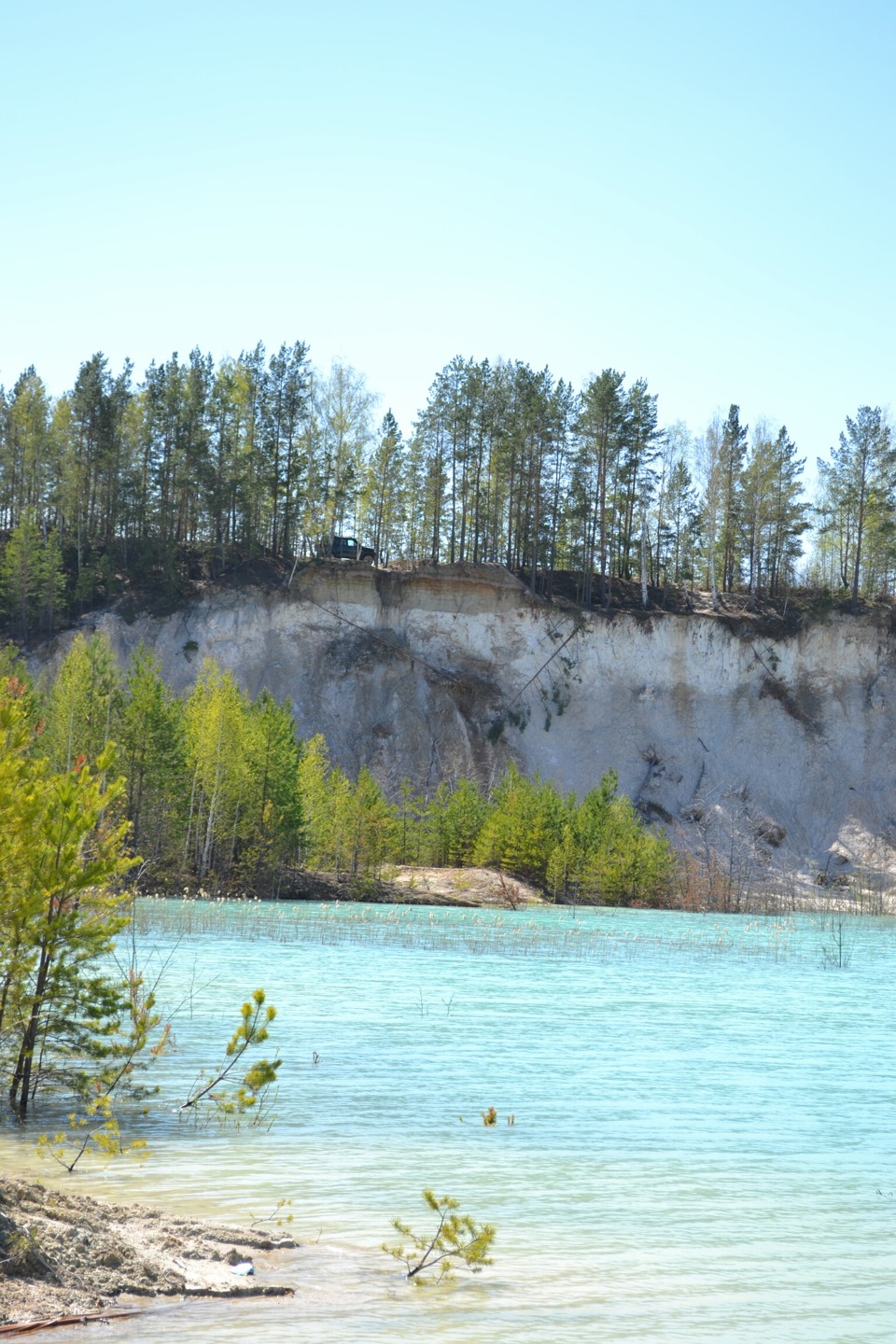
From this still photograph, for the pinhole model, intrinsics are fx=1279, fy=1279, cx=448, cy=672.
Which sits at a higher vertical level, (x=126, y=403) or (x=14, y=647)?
(x=126, y=403)

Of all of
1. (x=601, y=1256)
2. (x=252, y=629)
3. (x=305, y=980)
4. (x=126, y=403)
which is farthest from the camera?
(x=126, y=403)

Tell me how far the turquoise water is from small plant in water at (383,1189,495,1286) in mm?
189

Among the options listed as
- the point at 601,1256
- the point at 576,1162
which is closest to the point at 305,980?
the point at 576,1162

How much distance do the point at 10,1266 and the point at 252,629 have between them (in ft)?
204

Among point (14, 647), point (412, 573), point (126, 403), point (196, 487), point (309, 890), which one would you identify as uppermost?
point (126, 403)

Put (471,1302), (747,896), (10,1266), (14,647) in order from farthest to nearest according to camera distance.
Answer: (14,647)
(747,896)
(471,1302)
(10,1266)

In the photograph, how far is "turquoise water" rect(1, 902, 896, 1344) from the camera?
739cm

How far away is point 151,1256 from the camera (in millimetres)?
7422

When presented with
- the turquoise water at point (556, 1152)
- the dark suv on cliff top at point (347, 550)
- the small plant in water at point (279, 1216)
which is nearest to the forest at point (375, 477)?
the dark suv on cliff top at point (347, 550)

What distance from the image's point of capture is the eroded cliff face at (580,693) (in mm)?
66000

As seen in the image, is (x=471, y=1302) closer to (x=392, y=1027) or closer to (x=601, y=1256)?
(x=601, y=1256)

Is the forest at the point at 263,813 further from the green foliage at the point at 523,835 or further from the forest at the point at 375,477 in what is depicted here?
the forest at the point at 375,477

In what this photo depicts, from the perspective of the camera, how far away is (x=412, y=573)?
2749 inches

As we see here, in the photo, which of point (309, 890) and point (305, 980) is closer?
point (305, 980)
